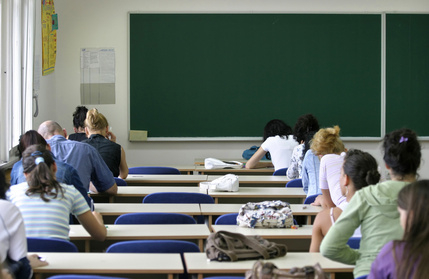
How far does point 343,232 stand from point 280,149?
424 centimetres

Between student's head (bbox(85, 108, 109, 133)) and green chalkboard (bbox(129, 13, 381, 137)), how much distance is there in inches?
114

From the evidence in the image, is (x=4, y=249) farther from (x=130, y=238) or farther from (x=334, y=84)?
(x=334, y=84)

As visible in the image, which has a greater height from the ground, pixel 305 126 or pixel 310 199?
pixel 305 126

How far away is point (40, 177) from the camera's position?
10.9 feet

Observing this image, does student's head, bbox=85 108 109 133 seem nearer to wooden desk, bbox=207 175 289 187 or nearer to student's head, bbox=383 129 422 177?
wooden desk, bbox=207 175 289 187

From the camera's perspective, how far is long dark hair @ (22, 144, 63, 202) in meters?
3.31

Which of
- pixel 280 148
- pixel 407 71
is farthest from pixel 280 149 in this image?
pixel 407 71

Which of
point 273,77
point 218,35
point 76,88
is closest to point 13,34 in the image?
point 76,88

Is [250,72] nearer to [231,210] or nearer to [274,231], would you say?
[231,210]

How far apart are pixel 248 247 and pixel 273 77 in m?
6.01

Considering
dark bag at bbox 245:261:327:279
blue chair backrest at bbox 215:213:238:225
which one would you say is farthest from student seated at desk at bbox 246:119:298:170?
dark bag at bbox 245:261:327:279

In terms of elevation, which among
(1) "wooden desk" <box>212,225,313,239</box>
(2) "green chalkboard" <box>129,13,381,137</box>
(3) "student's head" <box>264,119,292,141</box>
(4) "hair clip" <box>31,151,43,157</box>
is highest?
(2) "green chalkboard" <box>129,13,381,137</box>

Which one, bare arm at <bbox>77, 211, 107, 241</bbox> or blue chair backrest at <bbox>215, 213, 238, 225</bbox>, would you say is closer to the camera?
bare arm at <bbox>77, 211, 107, 241</bbox>

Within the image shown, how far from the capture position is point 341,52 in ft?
29.0
